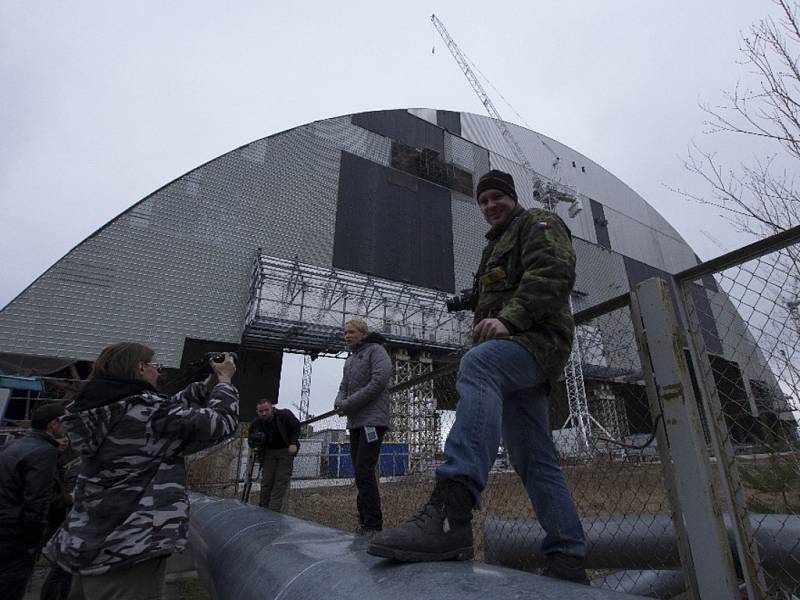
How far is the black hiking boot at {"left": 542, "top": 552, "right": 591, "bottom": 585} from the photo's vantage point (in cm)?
151


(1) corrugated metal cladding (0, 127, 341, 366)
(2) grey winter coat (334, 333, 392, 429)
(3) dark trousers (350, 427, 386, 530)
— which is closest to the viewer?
(3) dark trousers (350, 427, 386, 530)

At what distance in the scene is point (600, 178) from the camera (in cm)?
3281

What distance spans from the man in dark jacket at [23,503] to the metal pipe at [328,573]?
4.73ft

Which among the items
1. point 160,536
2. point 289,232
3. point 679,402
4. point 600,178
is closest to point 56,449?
point 160,536

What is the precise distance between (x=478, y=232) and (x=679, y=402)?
23.3 metres

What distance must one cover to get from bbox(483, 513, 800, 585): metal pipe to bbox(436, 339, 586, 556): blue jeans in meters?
0.65

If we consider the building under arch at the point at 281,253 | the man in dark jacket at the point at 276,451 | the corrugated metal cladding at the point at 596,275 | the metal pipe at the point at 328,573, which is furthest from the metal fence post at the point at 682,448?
the corrugated metal cladding at the point at 596,275

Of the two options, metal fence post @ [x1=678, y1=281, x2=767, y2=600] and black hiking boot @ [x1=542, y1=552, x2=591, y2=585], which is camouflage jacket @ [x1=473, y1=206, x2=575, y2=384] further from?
black hiking boot @ [x1=542, y1=552, x2=591, y2=585]

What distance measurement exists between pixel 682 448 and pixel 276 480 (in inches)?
194

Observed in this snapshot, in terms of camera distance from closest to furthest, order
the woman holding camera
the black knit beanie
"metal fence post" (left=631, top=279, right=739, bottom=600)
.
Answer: "metal fence post" (left=631, top=279, right=739, bottom=600) < the woman holding camera < the black knit beanie

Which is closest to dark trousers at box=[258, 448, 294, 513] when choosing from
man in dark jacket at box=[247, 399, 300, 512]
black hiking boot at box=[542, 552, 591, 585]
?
man in dark jacket at box=[247, 399, 300, 512]

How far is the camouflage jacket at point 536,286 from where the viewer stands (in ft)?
5.17

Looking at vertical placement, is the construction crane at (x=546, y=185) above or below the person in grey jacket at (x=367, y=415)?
above

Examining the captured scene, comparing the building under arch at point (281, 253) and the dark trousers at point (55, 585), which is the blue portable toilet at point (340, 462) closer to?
the building under arch at point (281, 253)
